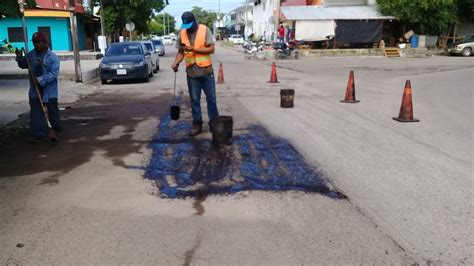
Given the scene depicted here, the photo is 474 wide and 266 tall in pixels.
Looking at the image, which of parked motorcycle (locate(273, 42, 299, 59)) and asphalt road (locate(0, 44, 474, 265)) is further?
parked motorcycle (locate(273, 42, 299, 59))

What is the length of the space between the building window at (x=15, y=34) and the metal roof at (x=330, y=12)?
21414mm

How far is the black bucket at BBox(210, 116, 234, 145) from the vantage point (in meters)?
6.97

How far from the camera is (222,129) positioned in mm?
7047

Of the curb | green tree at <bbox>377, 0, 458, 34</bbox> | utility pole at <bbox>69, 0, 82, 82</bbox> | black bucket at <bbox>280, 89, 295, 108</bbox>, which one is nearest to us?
black bucket at <bbox>280, 89, 295, 108</bbox>

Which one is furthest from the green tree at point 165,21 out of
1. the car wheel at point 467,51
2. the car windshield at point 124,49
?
the car windshield at point 124,49

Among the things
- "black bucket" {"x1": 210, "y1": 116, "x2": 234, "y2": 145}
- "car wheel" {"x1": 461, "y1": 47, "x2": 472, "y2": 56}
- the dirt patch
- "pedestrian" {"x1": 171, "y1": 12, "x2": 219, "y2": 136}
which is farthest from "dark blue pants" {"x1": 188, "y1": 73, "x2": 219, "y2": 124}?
"car wheel" {"x1": 461, "y1": 47, "x2": 472, "y2": 56}

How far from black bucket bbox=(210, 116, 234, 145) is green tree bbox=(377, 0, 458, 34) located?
3295 centimetres

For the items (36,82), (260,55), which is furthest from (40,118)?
(260,55)

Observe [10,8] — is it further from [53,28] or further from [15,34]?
[15,34]

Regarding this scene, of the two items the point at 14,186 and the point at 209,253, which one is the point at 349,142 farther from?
the point at 14,186

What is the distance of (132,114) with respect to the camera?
10312 millimetres

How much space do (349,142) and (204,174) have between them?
2812mm

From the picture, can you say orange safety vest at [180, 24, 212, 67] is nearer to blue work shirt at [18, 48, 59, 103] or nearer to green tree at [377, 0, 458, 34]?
blue work shirt at [18, 48, 59, 103]

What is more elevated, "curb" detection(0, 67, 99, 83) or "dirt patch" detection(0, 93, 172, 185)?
"curb" detection(0, 67, 99, 83)
